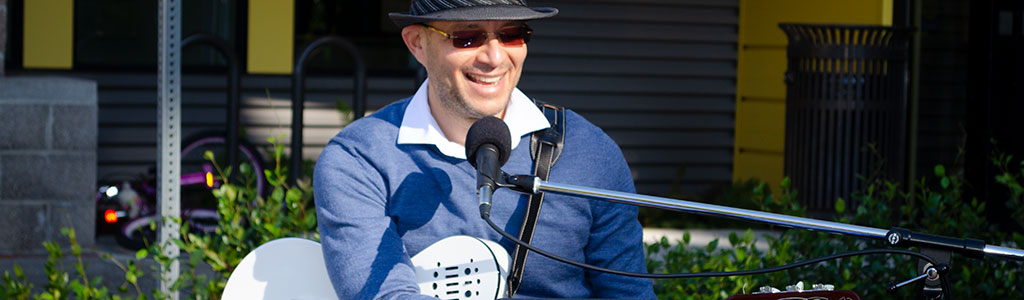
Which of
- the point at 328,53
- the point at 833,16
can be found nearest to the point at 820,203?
the point at 833,16

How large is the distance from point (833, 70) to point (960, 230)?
260 centimetres

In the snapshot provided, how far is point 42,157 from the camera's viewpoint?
6004 millimetres

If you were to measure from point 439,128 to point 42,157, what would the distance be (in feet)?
12.5

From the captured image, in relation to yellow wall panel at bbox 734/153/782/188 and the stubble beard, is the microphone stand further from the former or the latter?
yellow wall panel at bbox 734/153/782/188

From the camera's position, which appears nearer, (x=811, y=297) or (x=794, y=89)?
(x=811, y=297)

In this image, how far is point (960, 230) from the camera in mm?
4496

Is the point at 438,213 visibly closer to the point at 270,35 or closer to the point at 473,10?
the point at 473,10

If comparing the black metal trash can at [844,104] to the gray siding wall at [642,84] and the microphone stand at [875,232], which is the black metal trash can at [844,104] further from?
the microphone stand at [875,232]

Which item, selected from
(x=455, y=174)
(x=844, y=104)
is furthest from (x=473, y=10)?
(x=844, y=104)

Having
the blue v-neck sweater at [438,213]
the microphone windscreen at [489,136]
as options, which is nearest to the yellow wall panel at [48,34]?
the blue v-neck sweater at [438,213]


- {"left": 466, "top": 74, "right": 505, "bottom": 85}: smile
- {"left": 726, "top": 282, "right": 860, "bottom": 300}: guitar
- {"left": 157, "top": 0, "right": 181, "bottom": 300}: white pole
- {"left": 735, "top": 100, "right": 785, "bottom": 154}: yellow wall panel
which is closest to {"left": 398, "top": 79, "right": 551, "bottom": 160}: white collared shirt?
{"left": 466, "top": 74, "right": 505, "bottom": 85}: smile

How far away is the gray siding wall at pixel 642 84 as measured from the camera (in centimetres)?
908

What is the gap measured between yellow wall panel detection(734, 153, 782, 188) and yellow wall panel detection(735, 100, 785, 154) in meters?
0.06

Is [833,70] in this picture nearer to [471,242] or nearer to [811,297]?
[471,242]
